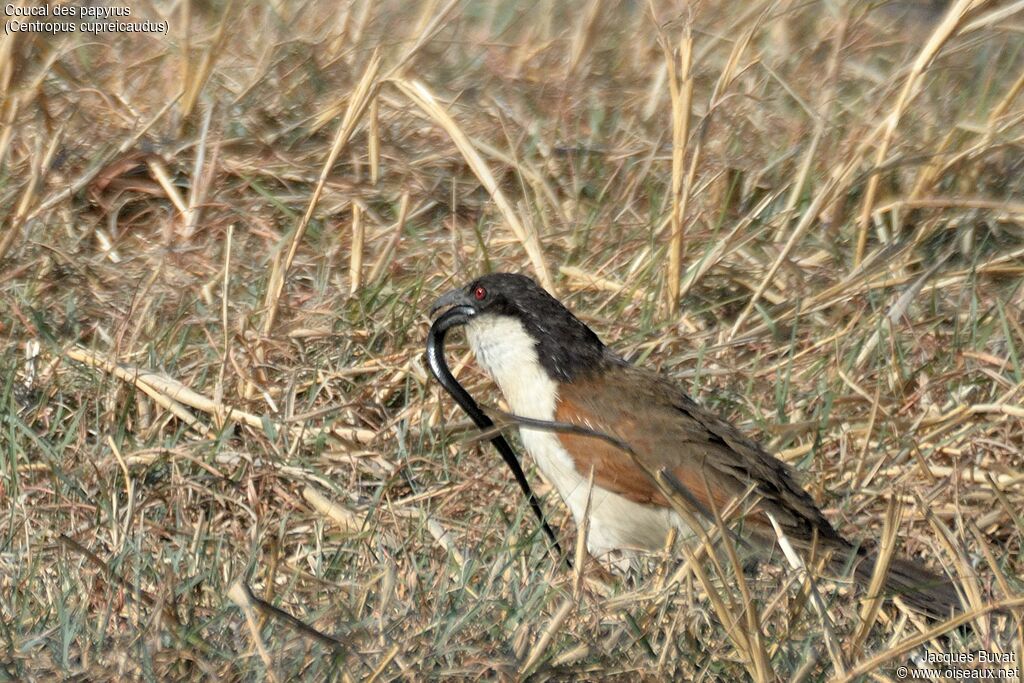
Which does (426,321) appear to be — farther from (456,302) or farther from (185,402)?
(185,402)

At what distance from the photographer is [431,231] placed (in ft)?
17.0

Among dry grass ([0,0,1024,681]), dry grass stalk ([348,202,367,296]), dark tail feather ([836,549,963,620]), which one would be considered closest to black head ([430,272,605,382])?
dry grass ([0,0,1024,681])

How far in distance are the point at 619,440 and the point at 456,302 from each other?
88 cm

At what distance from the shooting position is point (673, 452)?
12.4 ft

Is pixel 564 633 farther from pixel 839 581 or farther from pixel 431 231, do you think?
pixel 431 231

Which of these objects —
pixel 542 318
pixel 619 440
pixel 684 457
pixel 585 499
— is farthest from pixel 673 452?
pixel 542 318

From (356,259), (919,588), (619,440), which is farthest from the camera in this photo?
(356,259)

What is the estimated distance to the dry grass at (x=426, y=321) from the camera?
2.70 metres

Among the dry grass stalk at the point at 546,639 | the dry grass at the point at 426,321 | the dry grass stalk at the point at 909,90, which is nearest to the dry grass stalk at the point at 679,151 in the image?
the dry grass at the point at 426,321

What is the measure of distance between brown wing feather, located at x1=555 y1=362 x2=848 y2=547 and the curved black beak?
1.14 feet

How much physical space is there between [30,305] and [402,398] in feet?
3.93

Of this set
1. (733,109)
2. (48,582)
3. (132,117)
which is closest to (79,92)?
(132,117)

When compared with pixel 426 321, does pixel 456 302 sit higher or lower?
higher

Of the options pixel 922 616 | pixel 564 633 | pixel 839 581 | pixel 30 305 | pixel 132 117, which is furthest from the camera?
pixel 132 117
